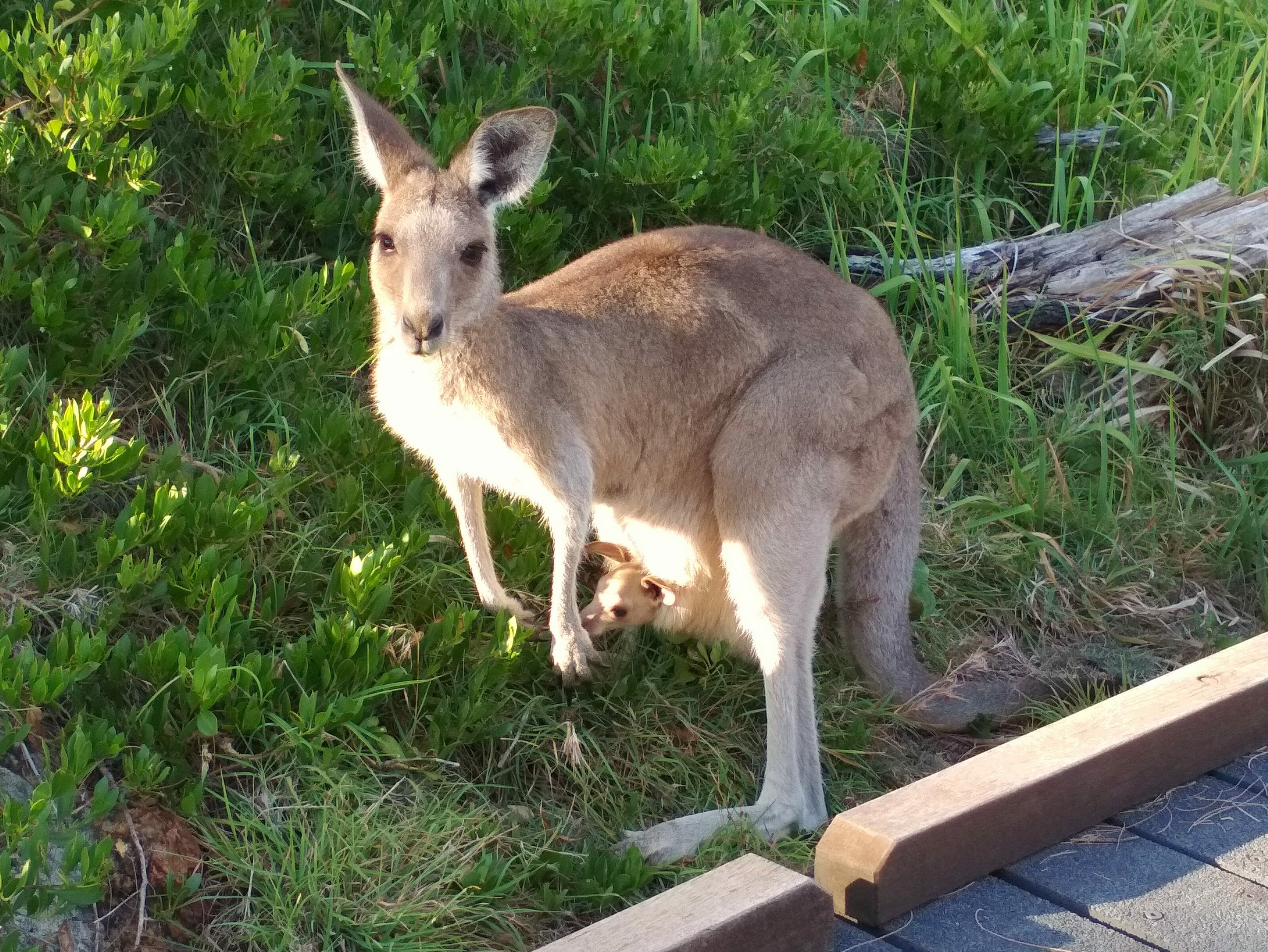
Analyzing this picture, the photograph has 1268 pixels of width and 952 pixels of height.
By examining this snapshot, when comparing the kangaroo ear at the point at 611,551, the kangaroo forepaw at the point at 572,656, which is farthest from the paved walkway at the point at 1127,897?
the kangaroo ear at the point at 611,551

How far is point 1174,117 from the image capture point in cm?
588

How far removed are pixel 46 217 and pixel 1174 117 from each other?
4.44 meters

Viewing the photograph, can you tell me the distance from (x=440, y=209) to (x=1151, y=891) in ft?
6.72

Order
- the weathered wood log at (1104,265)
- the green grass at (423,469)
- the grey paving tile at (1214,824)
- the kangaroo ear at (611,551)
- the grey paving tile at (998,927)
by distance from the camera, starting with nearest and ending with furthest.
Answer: the grey paving tile at (998,927) < the grey paving tile at (1214,824) < the green grass at (423,469) < the kangaroo ear at (611,551) < the weathered wood log at (1104,265)

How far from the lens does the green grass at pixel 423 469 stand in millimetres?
2969

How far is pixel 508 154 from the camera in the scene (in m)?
3.30

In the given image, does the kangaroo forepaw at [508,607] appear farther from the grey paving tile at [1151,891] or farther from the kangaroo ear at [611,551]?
the grey paving tile at [1151,891]

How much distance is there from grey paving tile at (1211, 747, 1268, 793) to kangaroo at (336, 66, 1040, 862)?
64cm

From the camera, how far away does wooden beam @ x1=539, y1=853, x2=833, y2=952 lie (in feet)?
7.71

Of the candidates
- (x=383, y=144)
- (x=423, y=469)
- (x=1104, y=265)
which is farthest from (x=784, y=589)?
(x=1104, y=265)

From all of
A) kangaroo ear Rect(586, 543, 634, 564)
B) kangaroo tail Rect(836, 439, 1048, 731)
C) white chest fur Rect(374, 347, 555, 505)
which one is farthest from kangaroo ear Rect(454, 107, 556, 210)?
kangaroo tail Rect(836, 439, 1048, 731)

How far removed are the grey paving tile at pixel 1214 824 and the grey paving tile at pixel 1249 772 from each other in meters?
0.02

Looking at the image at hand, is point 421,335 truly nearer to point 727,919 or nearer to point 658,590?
point 658,590

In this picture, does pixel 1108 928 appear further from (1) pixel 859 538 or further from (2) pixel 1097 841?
(1) pixel 859 538
